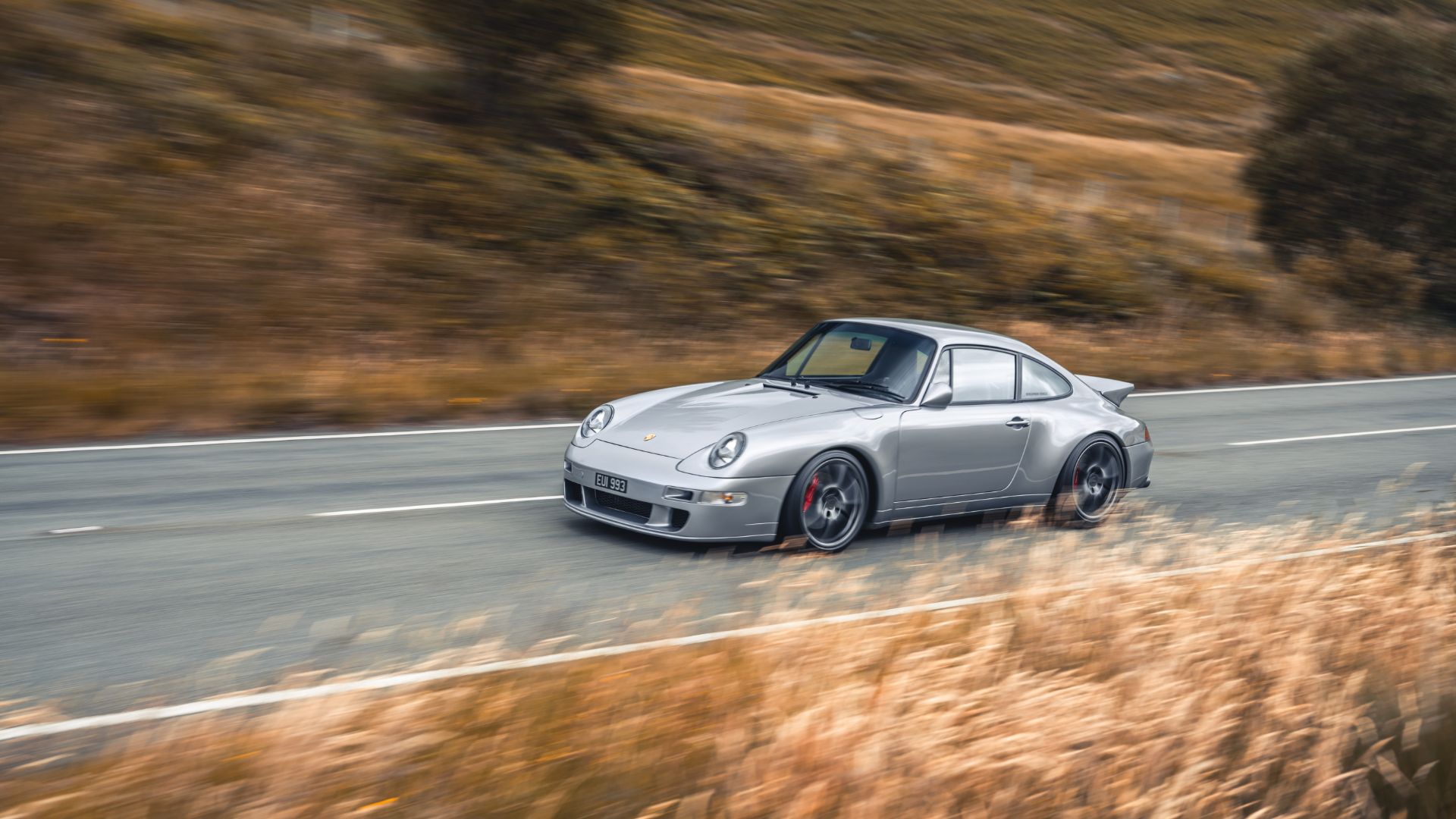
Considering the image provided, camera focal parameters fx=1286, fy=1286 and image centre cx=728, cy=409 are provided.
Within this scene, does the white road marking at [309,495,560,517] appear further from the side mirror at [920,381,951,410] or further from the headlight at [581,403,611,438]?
the side mirror at [920,381,951,410]

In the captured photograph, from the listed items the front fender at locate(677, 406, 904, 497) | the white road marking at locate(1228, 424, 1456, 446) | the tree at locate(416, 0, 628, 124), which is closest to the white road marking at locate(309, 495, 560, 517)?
the front fender at locate(677, 406, 904, 497)

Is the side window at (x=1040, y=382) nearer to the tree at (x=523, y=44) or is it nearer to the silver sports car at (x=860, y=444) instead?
the silver sports car at (x=860, y=444)

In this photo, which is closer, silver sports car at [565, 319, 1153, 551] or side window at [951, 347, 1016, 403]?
silver sports car at [565, 319, 1153, 551]

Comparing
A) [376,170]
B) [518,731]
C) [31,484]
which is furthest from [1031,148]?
[518,731]

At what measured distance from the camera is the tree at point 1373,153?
31484 millimetres

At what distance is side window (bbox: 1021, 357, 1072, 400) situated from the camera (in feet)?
28.5

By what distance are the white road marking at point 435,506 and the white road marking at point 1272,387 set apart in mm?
10012

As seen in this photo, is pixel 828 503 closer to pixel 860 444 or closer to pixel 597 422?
pixel 860 444

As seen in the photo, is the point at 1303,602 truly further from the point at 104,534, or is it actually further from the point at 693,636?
the point at 104,534

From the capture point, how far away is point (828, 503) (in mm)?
7609

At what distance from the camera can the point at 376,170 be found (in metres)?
20.5

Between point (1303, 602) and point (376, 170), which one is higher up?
point (376, 170)

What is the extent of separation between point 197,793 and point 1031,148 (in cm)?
4823

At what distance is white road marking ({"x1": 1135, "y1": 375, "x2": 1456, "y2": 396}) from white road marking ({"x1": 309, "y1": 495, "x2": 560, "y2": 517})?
10012mm
